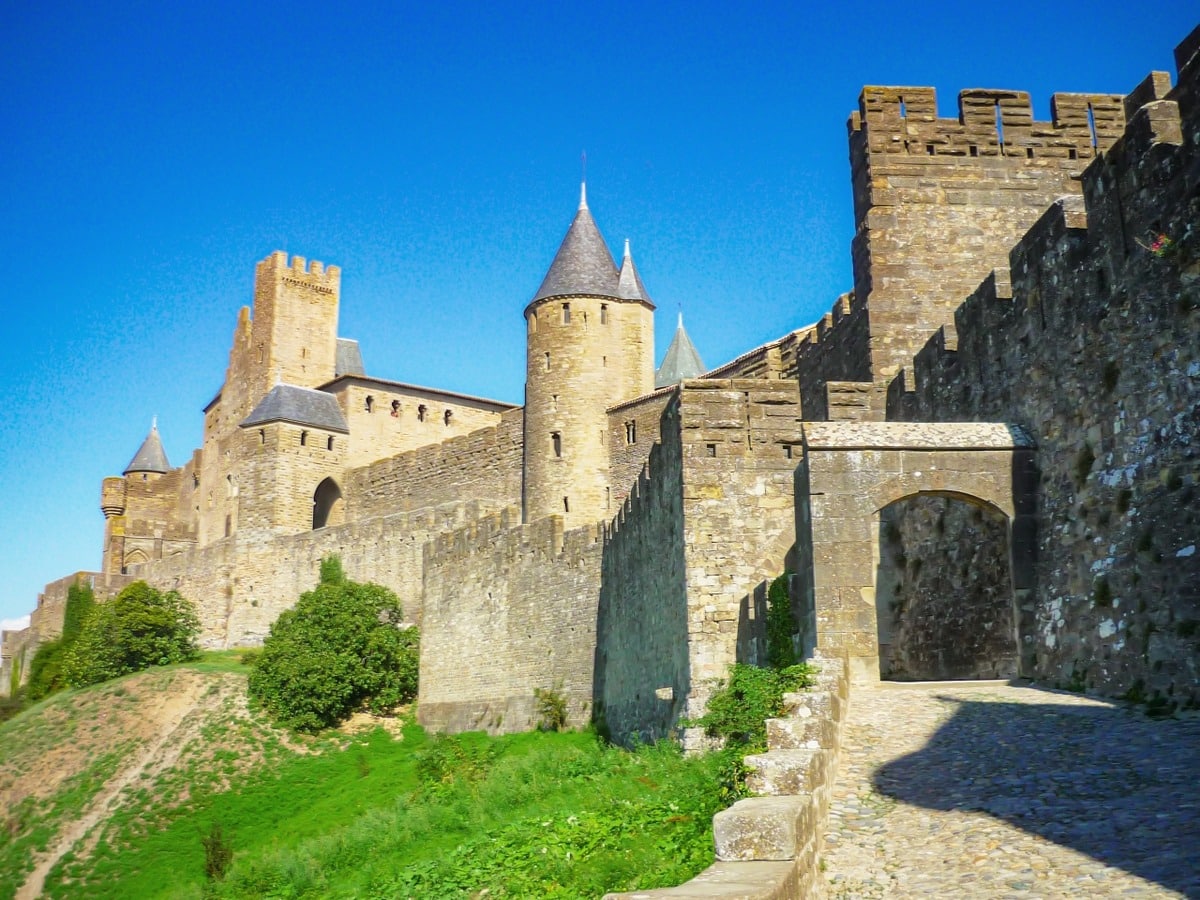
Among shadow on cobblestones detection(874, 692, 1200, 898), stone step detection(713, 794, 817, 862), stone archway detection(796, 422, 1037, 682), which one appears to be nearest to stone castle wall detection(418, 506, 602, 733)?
stone archway detection(796, 422, 1037, 682)

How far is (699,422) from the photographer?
55.1 feet

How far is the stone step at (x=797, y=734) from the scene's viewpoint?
855 cm

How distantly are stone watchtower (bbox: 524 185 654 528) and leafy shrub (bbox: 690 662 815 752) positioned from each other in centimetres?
2672

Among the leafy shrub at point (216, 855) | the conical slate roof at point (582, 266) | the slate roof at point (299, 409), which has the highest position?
the conical slate roof at point (582, 266)

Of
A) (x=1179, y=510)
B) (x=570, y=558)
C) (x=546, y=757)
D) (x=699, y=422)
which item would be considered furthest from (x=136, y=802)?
(x=1179, y=510)

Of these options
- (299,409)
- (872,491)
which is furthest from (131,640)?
(872,491)

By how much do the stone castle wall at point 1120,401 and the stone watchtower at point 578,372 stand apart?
2779 centimetres

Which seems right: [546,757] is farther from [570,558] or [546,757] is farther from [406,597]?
[406,597]

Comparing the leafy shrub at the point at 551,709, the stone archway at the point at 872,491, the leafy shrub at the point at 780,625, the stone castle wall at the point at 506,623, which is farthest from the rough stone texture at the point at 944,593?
the leafy shrub at the point at 551,709

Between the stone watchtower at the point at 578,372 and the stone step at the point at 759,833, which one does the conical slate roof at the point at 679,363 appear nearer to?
the stone watchtower at the point at 578,372

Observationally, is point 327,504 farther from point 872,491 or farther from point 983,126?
point 872,491

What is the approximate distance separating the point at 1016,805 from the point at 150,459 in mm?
71561

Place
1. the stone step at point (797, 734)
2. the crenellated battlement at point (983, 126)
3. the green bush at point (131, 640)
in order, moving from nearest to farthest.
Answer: the stone step at point (797, 734), the crenellated battlement at point (983, 126), the green bush at point (131, 640)

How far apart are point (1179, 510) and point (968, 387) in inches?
192
